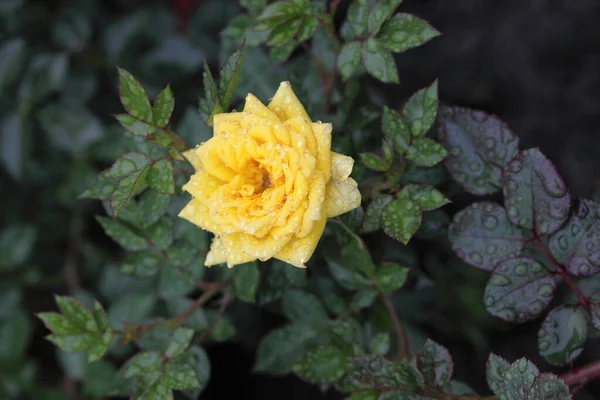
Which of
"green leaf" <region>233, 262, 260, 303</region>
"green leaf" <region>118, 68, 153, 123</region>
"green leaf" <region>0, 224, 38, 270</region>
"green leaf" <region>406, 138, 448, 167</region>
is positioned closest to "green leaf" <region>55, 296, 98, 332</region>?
"green leaf" <region>233, 262, 260, 303</region>

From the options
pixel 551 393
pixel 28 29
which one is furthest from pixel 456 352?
pixel 28 29

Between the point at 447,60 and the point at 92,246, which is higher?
the point at 447,60

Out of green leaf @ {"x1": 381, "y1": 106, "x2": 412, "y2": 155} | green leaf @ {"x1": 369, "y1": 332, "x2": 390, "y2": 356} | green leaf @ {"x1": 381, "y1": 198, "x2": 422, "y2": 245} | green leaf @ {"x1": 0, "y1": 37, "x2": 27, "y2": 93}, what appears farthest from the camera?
green leaf @ {"x1": 0, "y1": 37, "x2": 27, "y2": 93}

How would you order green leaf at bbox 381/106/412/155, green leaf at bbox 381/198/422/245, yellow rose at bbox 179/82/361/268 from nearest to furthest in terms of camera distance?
yellow rose at bbox 179/82/361/268 < green leaf at bbox 381/198/422/245 < green leaf at bbox 381/106/412/155

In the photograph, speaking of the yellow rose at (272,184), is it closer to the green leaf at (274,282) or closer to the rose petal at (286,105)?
the rose petal at (286,105)

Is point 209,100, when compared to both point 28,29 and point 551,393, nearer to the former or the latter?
point 551,393

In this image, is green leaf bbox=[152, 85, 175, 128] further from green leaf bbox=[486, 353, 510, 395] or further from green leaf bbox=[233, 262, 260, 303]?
green leaf bbox=[486, 353, 510, 395]
